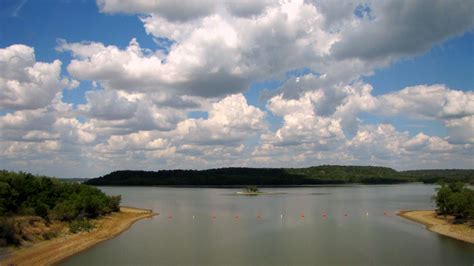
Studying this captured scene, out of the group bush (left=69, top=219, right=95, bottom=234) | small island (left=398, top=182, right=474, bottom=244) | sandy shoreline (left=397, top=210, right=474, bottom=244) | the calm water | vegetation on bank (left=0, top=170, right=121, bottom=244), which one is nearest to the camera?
the calm water

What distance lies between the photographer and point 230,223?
71.4m

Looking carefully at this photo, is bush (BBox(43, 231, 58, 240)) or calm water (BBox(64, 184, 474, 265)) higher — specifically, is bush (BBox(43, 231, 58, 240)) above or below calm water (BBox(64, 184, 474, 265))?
above

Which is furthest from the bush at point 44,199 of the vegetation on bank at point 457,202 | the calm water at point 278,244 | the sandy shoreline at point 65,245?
the vegetation on bank at point 457,202

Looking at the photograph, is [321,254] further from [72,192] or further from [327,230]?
[72,192]

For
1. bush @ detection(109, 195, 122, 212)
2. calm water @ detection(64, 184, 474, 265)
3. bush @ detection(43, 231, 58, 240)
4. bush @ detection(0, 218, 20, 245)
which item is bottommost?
calm water @ detection(64, 184, 474, 265)

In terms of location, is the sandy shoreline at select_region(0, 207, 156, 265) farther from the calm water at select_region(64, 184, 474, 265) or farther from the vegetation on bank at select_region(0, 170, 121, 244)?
the vegetation on bank at select_region(0, 170, 121, 244)

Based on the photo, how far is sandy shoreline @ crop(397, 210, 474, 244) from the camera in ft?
182

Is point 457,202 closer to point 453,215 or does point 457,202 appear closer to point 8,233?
point 453,215

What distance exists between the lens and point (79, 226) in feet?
190

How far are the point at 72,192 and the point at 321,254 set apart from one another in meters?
43.3

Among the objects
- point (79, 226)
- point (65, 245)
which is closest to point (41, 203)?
point (79, 226)

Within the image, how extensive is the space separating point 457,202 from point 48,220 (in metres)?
53.8

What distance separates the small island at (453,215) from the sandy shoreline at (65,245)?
42.1 m

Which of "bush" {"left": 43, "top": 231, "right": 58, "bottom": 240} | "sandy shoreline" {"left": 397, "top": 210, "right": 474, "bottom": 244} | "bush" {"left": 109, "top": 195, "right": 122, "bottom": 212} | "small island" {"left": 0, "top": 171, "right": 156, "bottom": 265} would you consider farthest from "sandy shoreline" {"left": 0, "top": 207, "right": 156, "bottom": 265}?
"sandy shoreline" {"left": 397, "top": 210, "right": 474, "bottom": 244}
